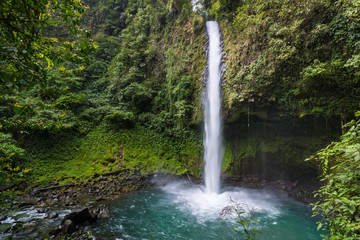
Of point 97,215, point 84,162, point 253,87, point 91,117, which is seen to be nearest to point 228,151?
point 253,87

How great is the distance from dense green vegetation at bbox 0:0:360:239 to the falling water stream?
739 mm

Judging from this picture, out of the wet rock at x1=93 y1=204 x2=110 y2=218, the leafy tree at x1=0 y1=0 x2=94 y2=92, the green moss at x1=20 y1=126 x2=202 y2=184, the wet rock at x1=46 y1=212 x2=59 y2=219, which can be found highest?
the leafy tree at x1=0 y1=0 x2=94 y2=92

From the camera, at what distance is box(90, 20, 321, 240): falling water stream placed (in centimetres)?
571

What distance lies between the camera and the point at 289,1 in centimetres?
689

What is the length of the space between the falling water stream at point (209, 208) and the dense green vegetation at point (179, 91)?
739mm

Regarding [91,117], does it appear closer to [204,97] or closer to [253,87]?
[204,97]

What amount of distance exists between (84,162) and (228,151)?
9036mm

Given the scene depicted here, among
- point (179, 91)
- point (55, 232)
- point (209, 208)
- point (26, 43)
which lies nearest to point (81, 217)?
point (55, 232)

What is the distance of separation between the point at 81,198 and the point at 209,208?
608 cm

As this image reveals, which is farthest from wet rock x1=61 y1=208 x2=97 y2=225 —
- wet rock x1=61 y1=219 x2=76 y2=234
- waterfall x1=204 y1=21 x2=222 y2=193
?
waterfall x1=204 y1=21 x2=222 y2=193

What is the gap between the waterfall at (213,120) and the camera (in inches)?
386

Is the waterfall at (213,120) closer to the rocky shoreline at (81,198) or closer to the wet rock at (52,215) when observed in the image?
the rocky shoreline at (81,198)

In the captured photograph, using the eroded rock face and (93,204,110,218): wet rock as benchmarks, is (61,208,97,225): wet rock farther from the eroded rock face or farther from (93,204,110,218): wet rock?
(93,204,110,218): wet rock

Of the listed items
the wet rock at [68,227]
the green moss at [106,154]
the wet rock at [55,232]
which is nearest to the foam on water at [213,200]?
the green moss at [106,154]
